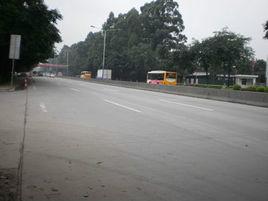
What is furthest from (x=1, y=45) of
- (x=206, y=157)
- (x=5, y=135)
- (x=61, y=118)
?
(x=206, y=157)

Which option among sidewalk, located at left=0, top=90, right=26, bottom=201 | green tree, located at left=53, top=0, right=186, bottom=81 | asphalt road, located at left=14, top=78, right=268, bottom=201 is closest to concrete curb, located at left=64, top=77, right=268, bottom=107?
asphalt road, located at left=14, top=78, right=268, bottom=201

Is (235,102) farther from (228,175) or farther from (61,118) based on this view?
(228,175)

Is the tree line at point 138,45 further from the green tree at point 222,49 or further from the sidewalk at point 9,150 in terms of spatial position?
the sidewalk at point 9,150

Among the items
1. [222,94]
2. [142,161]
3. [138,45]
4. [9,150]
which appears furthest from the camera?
[138,45]

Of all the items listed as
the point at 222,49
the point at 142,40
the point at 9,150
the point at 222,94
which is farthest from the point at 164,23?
the point at 9,150

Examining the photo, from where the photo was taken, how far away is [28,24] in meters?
38.3

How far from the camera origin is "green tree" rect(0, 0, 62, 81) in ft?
119

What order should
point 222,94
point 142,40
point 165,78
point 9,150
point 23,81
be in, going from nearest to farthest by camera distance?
point 9,150
point 222,94
point 23,81
point 165,78
point 142,40

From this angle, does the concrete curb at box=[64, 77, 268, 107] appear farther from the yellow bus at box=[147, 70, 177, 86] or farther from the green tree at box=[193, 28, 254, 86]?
the green tree at box=[193, 28, 254, 86]

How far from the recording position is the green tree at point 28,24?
119 feet

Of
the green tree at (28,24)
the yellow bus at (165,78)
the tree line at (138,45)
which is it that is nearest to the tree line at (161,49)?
the tree line at (138,45)

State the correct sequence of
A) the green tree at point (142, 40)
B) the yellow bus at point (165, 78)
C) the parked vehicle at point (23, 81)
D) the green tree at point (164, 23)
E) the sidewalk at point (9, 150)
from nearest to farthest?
the sidewalk at point (9, 150) < the parked vehicle at point (23, 81) < the yellow bus at point (165, 78) < the green tree at point (142, 40) < the green tree at point (164, 23)

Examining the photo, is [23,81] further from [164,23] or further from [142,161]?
[164,23]

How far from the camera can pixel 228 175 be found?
6.57 metres
